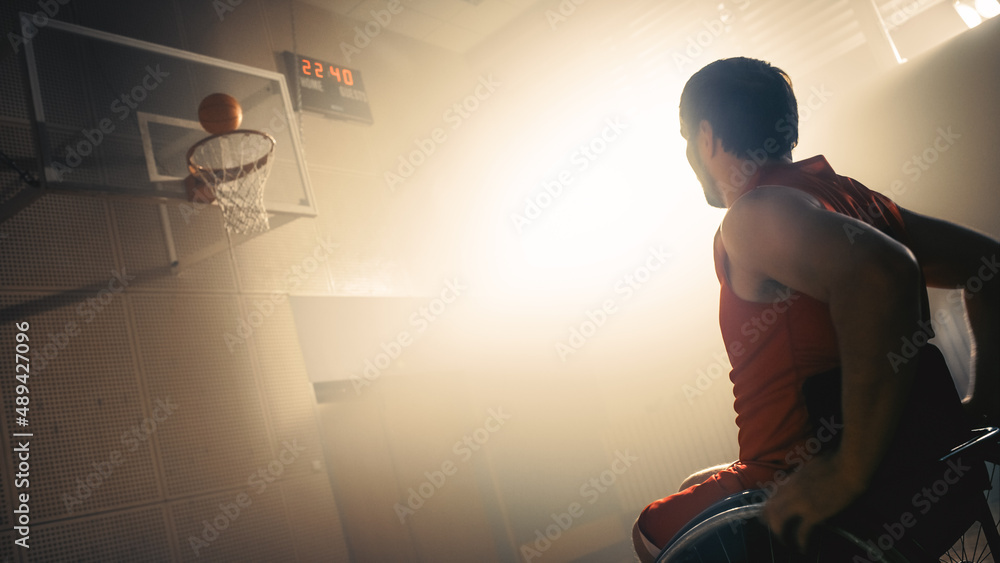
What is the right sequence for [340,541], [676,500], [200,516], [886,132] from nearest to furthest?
[676,500] → [200,516] → [340,541] → [886,132]

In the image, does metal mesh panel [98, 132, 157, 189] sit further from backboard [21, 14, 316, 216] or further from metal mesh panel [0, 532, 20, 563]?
metal mesh panel [0, 532, 20, 563]

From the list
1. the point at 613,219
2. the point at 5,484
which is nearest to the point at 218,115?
the point at 5,484

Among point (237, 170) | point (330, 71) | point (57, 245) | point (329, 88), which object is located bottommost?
point (57, 245)

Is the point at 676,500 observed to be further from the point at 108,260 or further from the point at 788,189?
the point at 108,260

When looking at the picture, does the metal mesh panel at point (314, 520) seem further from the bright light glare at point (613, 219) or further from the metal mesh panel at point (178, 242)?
the bright light glare at point (613, 219)

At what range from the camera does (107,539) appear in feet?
9.29

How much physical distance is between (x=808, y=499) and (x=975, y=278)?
55cm

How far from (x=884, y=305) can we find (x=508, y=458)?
180 inches

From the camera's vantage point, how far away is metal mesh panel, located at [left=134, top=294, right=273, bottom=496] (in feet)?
10.6

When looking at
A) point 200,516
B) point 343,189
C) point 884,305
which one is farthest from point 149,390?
point 884,305

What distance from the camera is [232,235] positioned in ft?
12.3

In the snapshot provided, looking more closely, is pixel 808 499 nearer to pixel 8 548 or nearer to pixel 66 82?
pixel 8 548

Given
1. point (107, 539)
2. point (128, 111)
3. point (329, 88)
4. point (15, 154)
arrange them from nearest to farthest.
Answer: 1. point (107, 539)
2. point (15, 154)
3. point (128, 111)
4. point (329, 88)

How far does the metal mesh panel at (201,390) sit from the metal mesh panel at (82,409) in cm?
11
